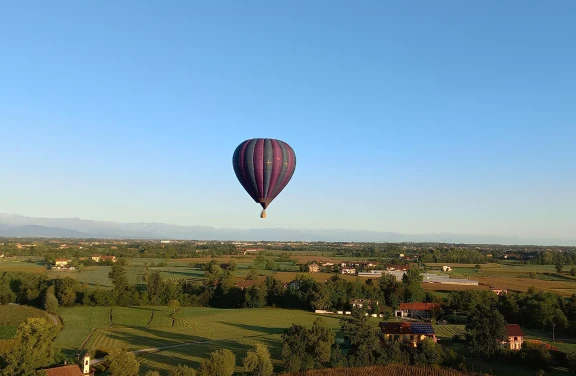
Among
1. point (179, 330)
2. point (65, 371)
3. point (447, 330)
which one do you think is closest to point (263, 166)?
point (65, 371)

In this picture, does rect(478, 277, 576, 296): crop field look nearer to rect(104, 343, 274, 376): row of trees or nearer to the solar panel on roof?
the solar panel on roof

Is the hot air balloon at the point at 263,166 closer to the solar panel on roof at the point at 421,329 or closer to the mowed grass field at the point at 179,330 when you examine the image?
the mowed grass field at the point at 179,330

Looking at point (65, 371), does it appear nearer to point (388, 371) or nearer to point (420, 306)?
point (388, 371)

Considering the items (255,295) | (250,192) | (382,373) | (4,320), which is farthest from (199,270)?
(382,373)

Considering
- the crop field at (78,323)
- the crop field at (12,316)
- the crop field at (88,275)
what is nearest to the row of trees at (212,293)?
the crop field at (78,323)

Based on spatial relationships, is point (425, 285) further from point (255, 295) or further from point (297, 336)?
point (297, 336)

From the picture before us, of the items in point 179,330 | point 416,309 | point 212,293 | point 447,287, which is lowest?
point 179,330
